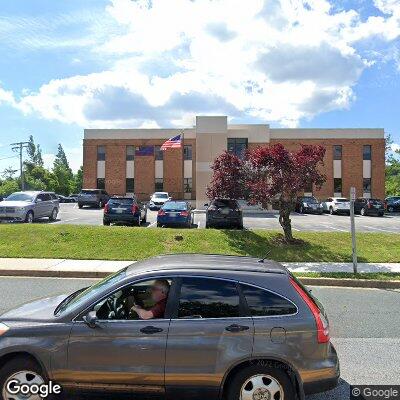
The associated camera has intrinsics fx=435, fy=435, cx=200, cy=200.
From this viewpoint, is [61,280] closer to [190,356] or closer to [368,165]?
[190,356]

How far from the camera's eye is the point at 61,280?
1062 cm

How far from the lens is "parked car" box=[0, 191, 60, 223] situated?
19.6 meters

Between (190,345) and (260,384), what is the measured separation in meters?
0.71

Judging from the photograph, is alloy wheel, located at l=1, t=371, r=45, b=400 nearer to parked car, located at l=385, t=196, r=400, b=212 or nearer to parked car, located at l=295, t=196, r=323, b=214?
parked car, located at l=295, t=196, r=323, b=214

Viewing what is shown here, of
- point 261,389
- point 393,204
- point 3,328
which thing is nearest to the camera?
point 261,389

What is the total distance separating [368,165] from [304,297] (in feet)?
155

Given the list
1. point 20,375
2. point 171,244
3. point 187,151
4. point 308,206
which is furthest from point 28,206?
point 187,151

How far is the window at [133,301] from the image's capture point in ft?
13.3

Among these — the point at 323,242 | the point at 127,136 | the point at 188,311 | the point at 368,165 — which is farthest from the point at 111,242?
the point at 368,165

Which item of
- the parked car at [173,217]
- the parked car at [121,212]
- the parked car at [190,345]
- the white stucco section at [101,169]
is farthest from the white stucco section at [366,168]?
the parked car at [190,345]

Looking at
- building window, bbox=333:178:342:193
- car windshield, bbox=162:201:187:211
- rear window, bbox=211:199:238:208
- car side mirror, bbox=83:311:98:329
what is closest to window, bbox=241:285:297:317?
car side mirror, bbox=83:311:98:329

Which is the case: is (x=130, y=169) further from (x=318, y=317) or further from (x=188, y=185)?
(x=318, y=317)

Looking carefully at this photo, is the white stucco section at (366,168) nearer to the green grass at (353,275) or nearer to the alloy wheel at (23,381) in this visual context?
the green grass at (353,275)

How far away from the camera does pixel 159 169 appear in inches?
1923
